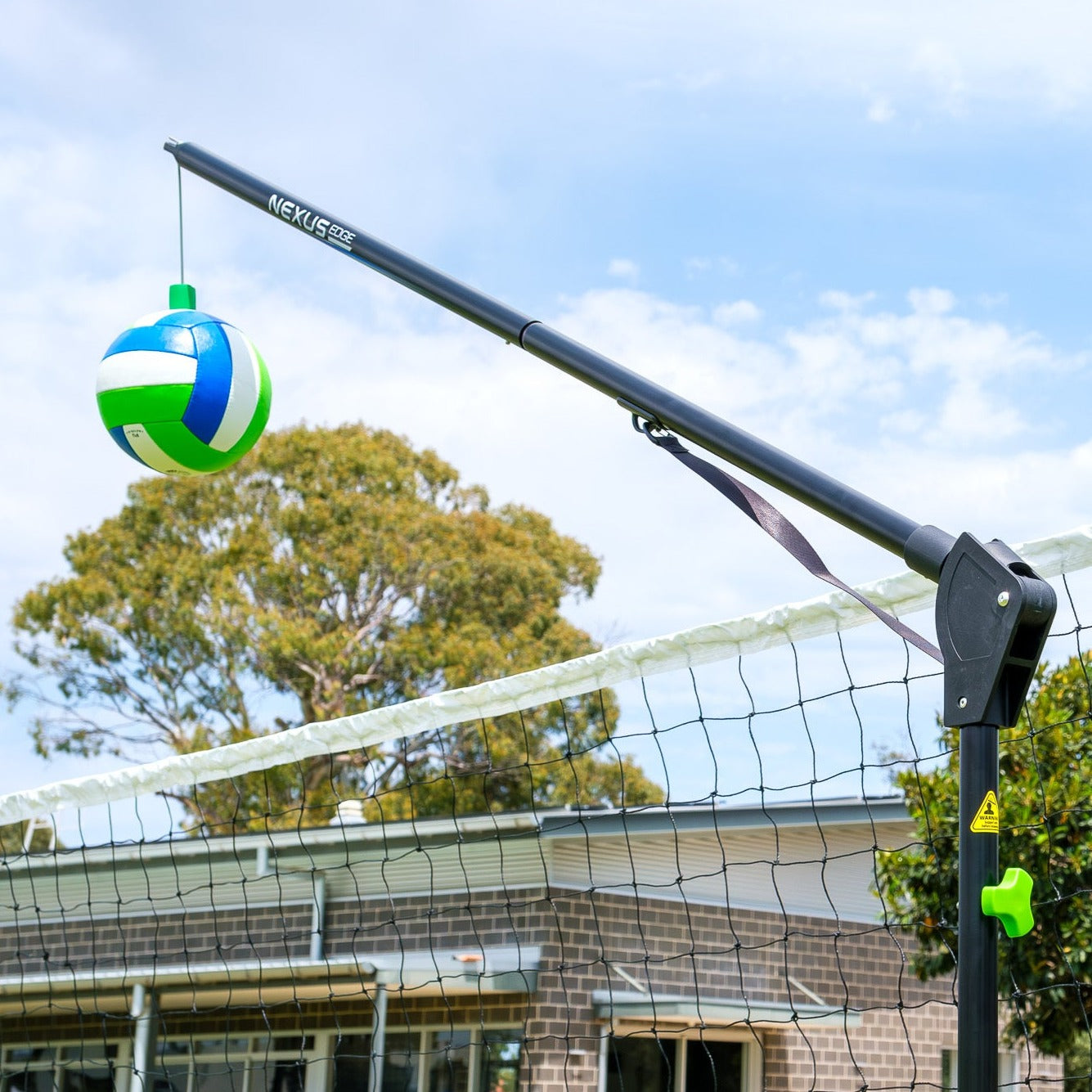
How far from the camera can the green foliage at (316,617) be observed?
23625 millimetres

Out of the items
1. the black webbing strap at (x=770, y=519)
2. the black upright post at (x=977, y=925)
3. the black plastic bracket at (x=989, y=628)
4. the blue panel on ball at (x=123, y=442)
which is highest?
the blue panel on ball at (x=123, y=442)

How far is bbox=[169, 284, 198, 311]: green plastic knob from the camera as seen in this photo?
14.3ft

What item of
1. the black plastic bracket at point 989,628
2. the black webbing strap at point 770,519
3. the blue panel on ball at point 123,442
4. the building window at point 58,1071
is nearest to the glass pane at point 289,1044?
the building window at point 58,1071

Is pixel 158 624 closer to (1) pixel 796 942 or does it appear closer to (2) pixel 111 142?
(1) pixel 796 942

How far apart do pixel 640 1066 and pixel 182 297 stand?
9931mm

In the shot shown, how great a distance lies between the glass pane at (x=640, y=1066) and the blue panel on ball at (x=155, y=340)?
9595 mm

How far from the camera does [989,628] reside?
7.53 ft

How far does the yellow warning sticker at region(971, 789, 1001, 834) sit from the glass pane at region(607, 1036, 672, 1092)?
10761 millimetres

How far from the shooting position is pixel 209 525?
954 inches

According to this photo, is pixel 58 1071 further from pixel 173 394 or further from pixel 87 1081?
pixel 173 394

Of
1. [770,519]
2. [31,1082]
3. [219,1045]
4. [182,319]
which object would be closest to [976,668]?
[770,519]

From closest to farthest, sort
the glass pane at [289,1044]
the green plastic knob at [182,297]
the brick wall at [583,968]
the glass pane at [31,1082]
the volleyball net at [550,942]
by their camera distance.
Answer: the green plastic knob at [182,297], the volleyball net at [550,942], the brick wall at [583,968], the glass pane at [289,1044], the glass pane at [31,1082]

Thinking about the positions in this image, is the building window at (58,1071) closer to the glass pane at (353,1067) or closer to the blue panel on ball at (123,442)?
the glass pane at (353,1067)

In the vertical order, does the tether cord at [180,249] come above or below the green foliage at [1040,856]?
above
